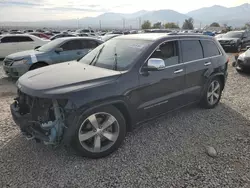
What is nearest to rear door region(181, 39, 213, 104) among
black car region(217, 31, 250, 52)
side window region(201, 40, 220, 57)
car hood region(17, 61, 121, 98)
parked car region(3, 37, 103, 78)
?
side window region(201, 40, 220, 57)

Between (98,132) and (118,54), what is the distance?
1.40 m

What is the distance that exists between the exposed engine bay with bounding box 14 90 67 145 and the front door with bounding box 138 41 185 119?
1242mm

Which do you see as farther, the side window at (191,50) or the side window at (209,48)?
the side window at (209,48)

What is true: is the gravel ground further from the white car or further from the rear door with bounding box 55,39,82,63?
the white car

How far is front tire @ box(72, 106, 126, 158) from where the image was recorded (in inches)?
117

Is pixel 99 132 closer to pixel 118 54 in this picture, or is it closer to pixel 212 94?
pixel 118 54

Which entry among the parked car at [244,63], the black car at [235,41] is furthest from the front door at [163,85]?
the black car at [235,41]

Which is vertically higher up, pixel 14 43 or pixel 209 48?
Answer: pixel 209 48

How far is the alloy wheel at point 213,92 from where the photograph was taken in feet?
16.2

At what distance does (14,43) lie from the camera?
12.1 meters

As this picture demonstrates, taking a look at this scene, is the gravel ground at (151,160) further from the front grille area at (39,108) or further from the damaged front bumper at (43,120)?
the front grille area at (39,108)

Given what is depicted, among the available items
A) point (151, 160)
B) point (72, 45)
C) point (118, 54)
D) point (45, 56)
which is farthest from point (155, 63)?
point (72, 45)

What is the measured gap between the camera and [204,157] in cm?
328

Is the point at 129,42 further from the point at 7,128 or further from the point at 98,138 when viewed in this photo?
the point at 7,128
